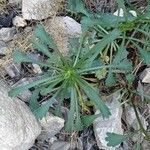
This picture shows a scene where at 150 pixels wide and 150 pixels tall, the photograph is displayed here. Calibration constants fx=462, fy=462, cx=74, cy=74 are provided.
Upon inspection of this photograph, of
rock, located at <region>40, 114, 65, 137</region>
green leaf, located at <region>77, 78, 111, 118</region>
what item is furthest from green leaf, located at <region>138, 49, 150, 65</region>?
rock, located at <region>40, 114, 65, 137</region>

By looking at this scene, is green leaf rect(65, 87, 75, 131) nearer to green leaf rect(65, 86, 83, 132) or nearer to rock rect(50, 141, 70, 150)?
green leaf rect(65, 86, 83, 132)

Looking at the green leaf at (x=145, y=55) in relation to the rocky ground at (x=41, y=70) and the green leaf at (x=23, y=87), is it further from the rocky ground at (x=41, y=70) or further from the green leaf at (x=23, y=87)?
the green leaf at (x=23, y=87)

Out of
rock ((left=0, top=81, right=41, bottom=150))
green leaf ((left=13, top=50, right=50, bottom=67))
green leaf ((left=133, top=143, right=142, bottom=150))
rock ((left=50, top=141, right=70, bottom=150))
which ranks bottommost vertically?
green leaf ((left=133, top=143, right=142, bottom=150))

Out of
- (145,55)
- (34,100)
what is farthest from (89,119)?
(145,55)

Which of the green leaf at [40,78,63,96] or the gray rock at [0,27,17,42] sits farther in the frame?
the gray rock at [0,27,17,42]

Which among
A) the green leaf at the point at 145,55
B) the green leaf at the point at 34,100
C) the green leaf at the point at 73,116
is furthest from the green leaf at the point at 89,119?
the green leaf at the point at 145,55

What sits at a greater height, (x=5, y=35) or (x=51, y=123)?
(x=5, y=35)

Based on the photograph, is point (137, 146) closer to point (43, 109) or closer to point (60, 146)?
point (60, 146)

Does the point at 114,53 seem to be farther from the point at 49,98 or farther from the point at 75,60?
the point at 49,98
